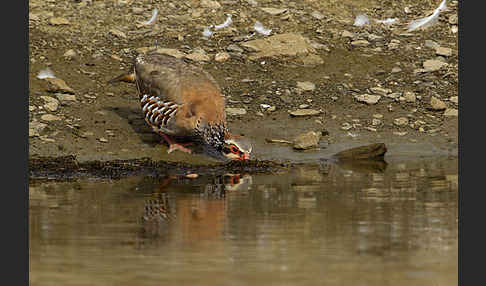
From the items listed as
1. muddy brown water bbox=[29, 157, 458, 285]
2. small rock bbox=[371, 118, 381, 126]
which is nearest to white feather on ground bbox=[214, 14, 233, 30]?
small rock bbox=[371, 118, 381, 126]

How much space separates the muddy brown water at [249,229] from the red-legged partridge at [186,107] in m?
0.77

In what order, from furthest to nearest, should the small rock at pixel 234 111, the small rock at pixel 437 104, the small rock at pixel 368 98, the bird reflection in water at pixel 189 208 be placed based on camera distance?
the small rock at pixel 368 98
the small rock at pixel 437 104
the small rock at pixel 234 111
the bird reflection in water at pixel 189 208

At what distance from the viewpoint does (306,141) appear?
14898 millimetres

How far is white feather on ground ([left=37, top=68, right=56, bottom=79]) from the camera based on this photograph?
17.0 meters

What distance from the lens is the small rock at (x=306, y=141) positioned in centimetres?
1487

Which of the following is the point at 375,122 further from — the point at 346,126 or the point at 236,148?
the point at 236,148

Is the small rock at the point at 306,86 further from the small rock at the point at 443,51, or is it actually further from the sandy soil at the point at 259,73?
the small rock at the point at 443,51

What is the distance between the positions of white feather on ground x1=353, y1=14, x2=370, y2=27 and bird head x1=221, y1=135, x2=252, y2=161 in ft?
22.9

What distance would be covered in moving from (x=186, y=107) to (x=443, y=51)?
6850 millimetres

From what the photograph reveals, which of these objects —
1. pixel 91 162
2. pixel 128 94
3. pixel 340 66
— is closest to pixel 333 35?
pixel 340 66

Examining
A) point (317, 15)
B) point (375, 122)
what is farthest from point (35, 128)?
point (317, 15)

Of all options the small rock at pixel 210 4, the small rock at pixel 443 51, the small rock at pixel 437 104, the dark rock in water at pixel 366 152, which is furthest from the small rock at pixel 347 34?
the dark rock in water at pixel 366 152

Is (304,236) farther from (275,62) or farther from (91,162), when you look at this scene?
(275,62)

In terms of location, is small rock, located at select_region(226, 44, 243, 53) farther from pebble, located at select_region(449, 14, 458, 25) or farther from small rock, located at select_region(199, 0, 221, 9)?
pebble, located at select_region(449, 14, 458, 25)
